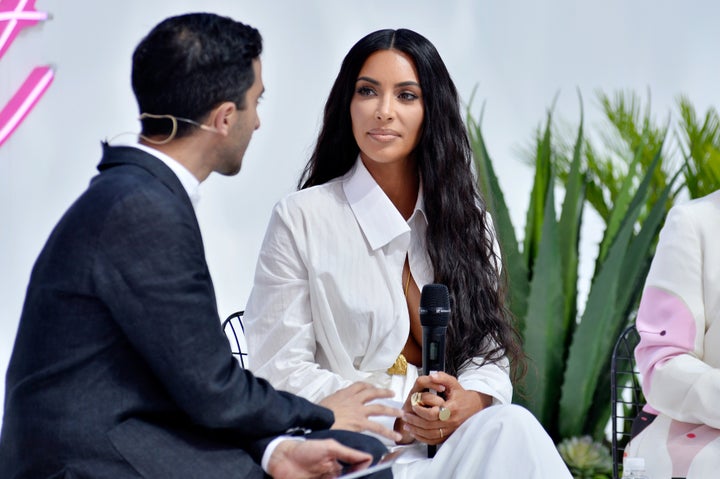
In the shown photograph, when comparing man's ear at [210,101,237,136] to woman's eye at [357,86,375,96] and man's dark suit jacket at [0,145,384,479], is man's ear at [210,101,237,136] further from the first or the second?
woman's eye at [357,86,375,96]

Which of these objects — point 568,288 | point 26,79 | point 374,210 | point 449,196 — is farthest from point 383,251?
point 568,288

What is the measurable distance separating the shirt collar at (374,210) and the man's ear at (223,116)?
919 millimetres

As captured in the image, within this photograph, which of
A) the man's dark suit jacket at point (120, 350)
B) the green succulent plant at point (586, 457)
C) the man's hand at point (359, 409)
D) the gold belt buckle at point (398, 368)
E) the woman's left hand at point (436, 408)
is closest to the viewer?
the man's dark suit jacket at point (120, 350)

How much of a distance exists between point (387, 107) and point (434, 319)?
71 centimetres

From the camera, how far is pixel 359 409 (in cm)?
191

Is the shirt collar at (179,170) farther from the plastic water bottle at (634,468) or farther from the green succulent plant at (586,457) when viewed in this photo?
the green succulent plant at (586,457)

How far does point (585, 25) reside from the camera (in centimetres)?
548

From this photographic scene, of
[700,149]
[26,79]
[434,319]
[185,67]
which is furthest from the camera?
[700,149]

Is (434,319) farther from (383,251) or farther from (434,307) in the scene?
(383,251)

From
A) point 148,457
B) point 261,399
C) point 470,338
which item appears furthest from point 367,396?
point 470,338

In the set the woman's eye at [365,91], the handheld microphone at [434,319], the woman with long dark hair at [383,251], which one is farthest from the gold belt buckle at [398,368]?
the woman's eye at [365,91]

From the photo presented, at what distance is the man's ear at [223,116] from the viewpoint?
6.02ft

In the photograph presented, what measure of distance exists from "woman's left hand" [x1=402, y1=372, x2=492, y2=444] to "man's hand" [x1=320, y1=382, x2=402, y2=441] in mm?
377

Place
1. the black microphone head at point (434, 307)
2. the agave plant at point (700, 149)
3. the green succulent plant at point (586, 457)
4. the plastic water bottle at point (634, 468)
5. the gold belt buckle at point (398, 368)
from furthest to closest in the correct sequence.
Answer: the agave plant at point (700, 149) < the green succulent plant at point (586, 457) < the gold belt buckle at point (398, 368) < the plastic water bottle at point (634, 468) < the black microphone head at point (434, 307)
